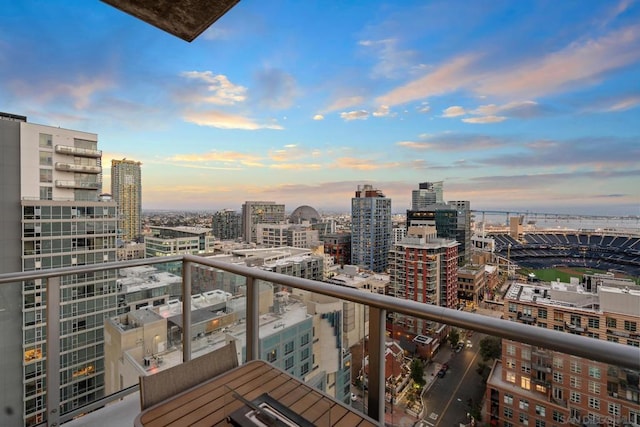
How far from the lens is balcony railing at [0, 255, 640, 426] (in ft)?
2.78

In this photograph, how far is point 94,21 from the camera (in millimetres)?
6125

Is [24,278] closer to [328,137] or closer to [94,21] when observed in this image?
[94,21]

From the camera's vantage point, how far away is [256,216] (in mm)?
45062

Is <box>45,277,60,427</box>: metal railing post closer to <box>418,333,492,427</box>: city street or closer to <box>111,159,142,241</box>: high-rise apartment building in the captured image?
<box>418,333,492,427</box>: city street

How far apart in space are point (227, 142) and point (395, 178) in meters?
17.4

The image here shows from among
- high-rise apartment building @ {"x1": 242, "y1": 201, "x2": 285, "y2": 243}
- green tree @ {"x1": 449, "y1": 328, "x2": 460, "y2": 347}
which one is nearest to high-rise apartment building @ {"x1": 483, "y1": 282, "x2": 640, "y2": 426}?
green tree @ {"x1": 449, "y1": 328, "x2": 460, "y2": 347}

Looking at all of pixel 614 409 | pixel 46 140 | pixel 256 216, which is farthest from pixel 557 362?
pixel 256 216

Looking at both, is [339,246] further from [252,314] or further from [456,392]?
[456,392]

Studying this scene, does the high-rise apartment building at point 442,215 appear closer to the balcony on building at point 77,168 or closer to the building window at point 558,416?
the balcony on building at point 77,168

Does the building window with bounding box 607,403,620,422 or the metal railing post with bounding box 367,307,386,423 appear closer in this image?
the building window with bounding box 607,403,620,422

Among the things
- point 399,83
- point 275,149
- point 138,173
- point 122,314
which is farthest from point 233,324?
point 138,173

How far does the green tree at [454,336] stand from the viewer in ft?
3.42

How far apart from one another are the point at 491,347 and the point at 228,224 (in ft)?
137

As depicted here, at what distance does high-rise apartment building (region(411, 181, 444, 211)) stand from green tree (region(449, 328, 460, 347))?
126 feet
